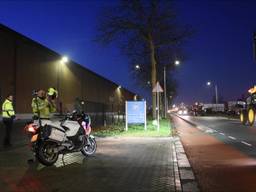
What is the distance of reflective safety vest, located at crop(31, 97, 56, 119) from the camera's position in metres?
13.0

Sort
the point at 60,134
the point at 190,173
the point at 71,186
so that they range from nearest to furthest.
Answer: the point at 71,186
the point at 190,173
the point at 60,134

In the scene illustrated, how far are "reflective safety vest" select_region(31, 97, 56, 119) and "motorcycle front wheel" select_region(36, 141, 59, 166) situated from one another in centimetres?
105

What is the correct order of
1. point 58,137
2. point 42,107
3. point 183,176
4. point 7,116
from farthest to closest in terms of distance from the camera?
point 7,116, point 42,107, point 58,137, point 183,176

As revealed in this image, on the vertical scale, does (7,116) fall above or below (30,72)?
below

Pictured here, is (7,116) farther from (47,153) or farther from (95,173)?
(95,173)

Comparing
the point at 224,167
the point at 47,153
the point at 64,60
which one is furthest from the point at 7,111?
the point at 64,60

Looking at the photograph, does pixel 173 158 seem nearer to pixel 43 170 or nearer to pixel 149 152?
pixel 149 152

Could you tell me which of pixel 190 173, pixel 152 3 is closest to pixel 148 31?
pixel 152 3

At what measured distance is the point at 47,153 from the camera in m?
12.2

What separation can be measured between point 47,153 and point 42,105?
155 cm

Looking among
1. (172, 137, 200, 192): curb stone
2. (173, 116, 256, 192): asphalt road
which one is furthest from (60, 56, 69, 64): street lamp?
(172, 137, 200, 192): curb stone

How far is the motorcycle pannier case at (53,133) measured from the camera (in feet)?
40.3

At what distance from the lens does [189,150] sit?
680 inches

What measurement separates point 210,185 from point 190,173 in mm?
1433
